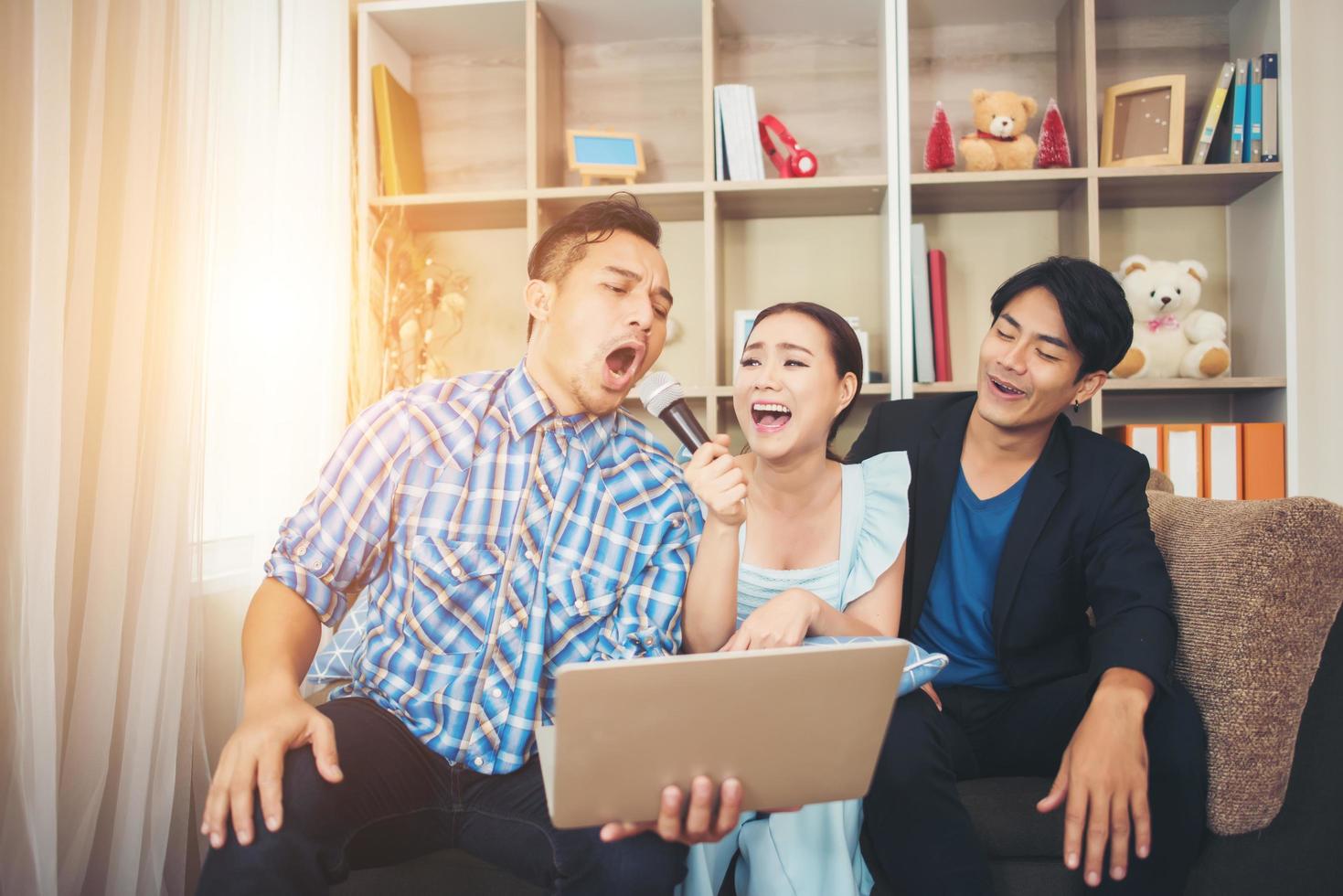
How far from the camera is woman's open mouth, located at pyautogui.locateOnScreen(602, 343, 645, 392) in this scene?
1297mm

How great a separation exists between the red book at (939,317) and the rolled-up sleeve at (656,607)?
4.68 feet

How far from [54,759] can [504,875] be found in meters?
0.66

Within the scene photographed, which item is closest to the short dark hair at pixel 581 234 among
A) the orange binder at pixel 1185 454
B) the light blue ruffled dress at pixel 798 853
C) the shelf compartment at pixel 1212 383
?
the light blue ruffled dress at pixel 798 853

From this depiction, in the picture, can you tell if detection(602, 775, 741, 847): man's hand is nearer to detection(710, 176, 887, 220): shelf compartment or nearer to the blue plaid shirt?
the blue plaid shirt

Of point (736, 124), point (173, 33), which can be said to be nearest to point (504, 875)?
point (173, 33)

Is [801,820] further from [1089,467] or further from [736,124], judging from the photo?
[736,124]

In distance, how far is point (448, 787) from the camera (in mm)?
1132

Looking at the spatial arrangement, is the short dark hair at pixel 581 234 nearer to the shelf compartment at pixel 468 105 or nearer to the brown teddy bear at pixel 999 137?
the brown teddy bear at pixel 999 137

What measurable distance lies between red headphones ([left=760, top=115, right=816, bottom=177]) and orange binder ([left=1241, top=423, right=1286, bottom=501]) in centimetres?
135

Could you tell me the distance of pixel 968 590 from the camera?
1.53 m

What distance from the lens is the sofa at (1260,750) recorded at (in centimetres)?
119

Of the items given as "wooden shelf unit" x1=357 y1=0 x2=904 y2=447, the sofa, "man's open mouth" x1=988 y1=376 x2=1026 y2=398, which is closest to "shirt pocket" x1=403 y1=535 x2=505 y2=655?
the sofa

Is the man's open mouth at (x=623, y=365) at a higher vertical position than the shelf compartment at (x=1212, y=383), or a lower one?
lower

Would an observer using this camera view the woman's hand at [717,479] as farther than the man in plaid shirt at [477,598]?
Yes
